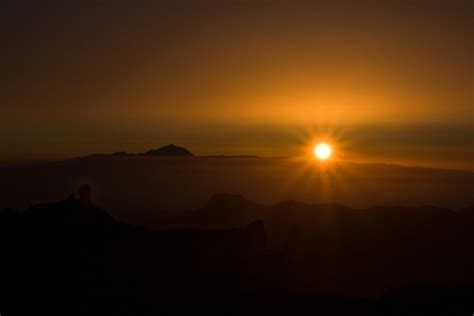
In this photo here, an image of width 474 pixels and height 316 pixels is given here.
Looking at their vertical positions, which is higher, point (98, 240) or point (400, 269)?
point (98, 240)

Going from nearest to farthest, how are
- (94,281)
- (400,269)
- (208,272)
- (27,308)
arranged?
(27,308)
(94,281)
(208,272)
(400,269)

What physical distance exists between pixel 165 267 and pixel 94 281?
8.85 metres

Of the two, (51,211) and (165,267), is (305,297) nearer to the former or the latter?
(165,267)

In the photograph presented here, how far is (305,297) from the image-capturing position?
58781 millimetres

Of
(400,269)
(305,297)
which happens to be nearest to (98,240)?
(305,297)

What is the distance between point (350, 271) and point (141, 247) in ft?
234

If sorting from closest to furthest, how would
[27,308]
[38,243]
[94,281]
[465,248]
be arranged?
1. [27,308]
2. [94,281]
3. [38,243]
4. [465,248]

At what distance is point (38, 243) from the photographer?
204 ft

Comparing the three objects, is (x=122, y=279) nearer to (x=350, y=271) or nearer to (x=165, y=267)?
(x=165, y=267)

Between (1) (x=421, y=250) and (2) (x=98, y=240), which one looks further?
(1) (x=421, y=250)

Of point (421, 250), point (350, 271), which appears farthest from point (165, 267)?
point (421, 250)

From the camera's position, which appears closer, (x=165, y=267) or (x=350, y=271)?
(x=165, y=267)

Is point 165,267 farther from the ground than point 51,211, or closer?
closer

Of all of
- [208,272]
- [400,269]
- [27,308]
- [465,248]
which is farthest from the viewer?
[465,248]
